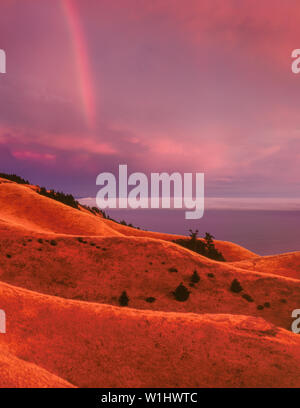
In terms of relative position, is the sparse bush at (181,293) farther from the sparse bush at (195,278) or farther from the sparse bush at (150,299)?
the sparse bush at (195,278)

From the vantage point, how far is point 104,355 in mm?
14172

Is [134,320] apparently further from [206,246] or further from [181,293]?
[206,246]

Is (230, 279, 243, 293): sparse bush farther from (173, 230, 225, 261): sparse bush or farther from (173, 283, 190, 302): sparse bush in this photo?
(173, 230, 225, 261): sparse bush

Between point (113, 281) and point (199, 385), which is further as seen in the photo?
point (113, 281)

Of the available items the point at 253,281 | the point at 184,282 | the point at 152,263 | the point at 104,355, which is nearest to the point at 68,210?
the point at 152,263

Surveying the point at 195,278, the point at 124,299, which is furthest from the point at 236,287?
the point at 124,299

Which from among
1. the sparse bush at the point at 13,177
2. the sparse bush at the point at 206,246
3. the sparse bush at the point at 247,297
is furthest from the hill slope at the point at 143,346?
the sparse bush at the point at 13,177

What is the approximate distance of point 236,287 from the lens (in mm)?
32594

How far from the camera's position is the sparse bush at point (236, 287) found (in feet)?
106

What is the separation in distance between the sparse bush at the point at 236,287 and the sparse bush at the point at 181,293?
24.7ft

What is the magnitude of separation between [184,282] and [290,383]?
20.3m

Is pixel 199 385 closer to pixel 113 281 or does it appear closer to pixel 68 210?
pixel 113 281

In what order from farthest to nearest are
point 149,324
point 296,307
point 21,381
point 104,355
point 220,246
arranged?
point 220,246, point 296,307, point 149,324, point 104,355, point 21,381

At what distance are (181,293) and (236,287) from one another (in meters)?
9.29
